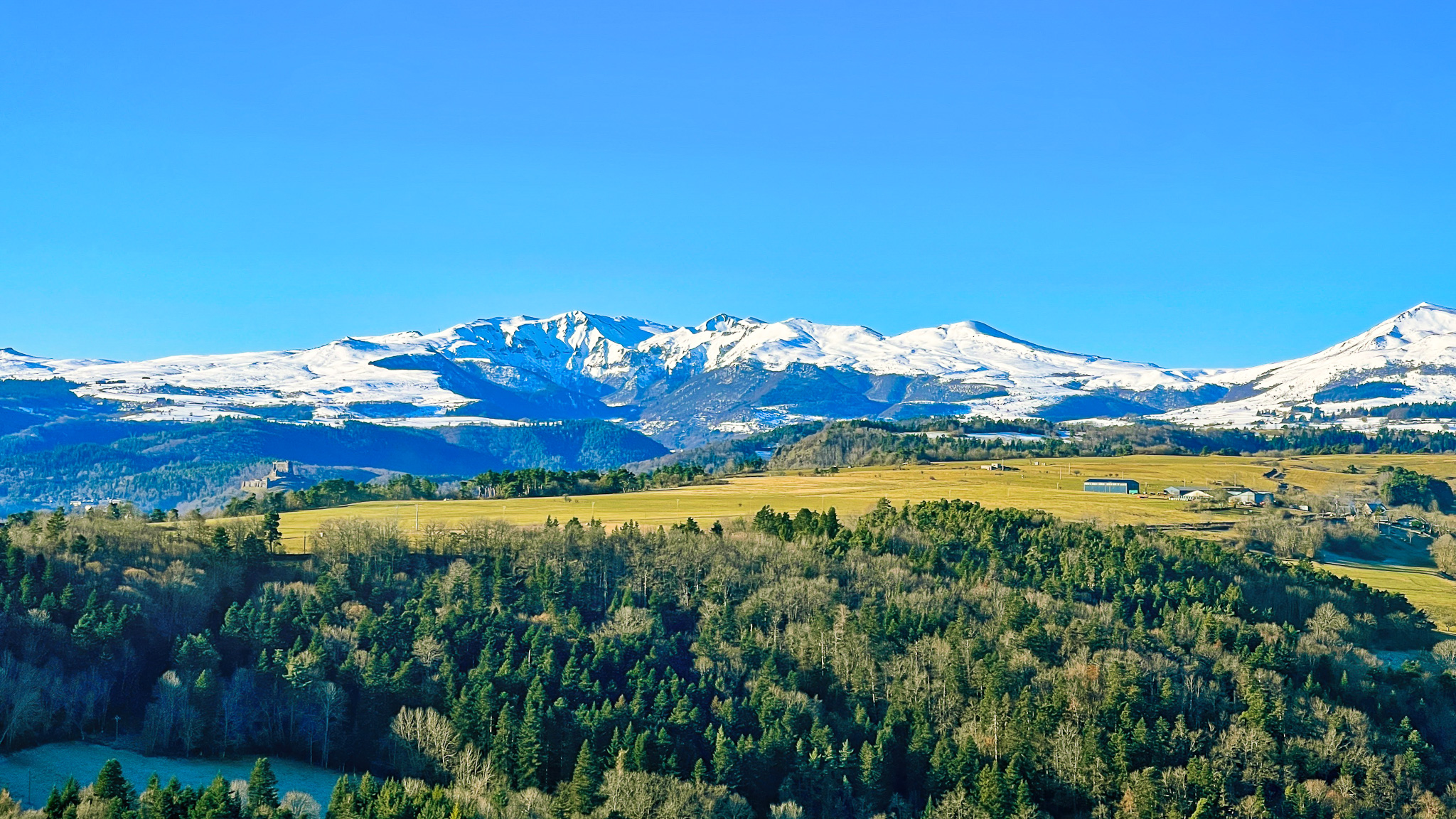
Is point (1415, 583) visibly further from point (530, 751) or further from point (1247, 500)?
point (530, 751)

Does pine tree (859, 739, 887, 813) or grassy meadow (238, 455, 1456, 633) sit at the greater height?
grassy meadow (238, 455, 1456, 633)

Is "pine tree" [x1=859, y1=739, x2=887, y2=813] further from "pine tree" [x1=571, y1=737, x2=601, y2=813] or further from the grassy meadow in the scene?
the grassy meadow

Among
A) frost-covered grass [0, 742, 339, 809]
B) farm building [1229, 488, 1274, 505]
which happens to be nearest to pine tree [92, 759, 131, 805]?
frost-covered grass [0, 742, 339, 809]

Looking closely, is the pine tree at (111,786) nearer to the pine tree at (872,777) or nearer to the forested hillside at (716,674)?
the forested hillside at (716,674)

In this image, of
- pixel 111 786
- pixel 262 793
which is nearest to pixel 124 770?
pixel 111 786

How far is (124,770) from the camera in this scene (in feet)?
297

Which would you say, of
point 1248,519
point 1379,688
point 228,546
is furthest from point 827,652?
point 1248,519

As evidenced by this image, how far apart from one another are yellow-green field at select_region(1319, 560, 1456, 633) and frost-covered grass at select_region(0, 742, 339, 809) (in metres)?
123

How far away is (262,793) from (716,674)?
44580 millimetres

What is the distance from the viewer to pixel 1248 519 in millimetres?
173750

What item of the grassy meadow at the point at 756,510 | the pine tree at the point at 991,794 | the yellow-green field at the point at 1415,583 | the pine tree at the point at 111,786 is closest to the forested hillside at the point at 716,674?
the pine tree at the point at 991,794

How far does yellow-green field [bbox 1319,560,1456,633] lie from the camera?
138 m

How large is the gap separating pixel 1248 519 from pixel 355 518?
128344 mm

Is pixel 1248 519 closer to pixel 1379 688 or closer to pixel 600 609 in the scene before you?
pixel 1379 688
